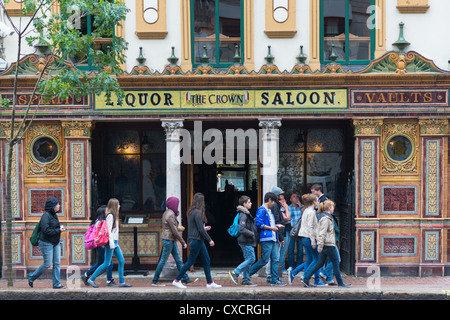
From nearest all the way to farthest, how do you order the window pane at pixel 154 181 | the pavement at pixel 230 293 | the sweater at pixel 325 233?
the pavement at pixel 230 293 → the sweater at pixel 325 233 → the window pane at pixel 154 181

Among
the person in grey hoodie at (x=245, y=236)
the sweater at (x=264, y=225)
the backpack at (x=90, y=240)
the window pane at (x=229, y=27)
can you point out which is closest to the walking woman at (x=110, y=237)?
the backpack at (x=90, y=240)

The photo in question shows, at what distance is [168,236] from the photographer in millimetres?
Result: 11422

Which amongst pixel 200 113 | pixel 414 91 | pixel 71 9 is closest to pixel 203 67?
pixel 200 113

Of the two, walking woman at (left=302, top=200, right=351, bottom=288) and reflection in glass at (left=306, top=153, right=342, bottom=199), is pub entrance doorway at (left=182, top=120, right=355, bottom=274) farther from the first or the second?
walking woman at (left=302, top=200, right=351, bottom=288)

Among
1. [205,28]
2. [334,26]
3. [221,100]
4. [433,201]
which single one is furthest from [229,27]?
[433,201]

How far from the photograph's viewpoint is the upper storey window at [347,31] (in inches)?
523

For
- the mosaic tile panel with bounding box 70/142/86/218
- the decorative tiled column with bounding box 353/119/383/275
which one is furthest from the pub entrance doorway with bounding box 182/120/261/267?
the mosaic tile panel with bounding box 70/142/86/218

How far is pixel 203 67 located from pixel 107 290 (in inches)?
197

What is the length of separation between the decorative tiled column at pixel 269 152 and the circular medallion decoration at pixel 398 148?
2422mm

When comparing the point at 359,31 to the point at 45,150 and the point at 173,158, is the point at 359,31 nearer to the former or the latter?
the point at 173,158

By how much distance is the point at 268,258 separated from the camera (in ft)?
37.4

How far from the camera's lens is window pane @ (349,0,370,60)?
13289 mm

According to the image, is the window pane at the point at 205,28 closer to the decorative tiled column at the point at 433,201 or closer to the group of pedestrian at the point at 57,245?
the group of pedestrian at the point at 57,245

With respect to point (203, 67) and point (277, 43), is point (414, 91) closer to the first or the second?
point (277, 43)
